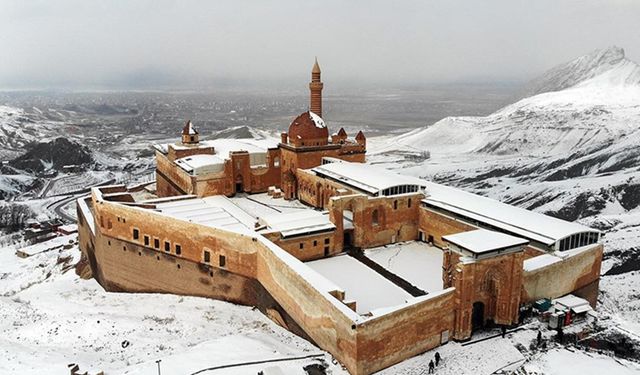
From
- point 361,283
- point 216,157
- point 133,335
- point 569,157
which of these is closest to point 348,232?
point 361,283

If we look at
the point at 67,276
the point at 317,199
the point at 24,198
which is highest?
the point at 317,199

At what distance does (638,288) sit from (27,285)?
50531mm

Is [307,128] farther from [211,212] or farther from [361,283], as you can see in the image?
[361,283]

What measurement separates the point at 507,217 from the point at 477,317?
295 inches

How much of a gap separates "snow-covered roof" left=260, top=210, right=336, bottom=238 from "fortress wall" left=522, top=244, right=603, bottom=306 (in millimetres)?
11851

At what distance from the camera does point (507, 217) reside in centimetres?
2936

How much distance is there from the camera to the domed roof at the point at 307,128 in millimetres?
43031

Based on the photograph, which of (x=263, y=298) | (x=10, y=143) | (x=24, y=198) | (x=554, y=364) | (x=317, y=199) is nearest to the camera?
(x=554, y=364)

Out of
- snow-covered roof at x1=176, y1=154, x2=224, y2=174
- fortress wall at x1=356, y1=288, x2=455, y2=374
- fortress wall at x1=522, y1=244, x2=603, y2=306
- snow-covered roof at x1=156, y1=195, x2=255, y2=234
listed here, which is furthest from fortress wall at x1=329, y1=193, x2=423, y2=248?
snow-covered roof at x1=176, y1=154, x2=224, y2=174

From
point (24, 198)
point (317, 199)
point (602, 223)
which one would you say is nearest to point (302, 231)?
point (317, 199)

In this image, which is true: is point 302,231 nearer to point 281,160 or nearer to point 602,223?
point 281,160

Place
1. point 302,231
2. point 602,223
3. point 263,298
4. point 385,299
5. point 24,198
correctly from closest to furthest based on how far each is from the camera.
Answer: point 385,299 < point 263,298 < point 302,231 < point 602,223 < point 24,198

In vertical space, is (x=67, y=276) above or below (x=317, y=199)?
below

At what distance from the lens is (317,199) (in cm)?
3997
